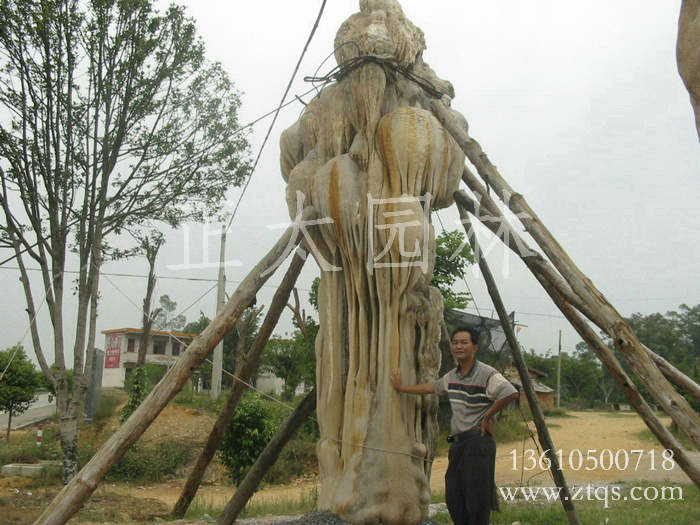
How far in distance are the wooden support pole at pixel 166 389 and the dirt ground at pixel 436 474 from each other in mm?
3778

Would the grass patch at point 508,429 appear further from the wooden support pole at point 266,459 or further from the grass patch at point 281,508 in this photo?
the wooden support pole at point 266,459

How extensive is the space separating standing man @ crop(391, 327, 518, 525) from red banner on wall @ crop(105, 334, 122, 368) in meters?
33.1

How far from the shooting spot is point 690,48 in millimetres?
2008

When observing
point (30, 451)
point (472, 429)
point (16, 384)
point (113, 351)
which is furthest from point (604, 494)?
point (113, 351)

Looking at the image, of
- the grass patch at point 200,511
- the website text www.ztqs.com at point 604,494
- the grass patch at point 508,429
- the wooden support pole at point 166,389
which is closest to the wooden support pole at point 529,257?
the wooden support pole at point 166,389

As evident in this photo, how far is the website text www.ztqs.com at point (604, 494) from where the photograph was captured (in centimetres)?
930

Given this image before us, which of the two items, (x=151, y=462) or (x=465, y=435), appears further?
(x=151, y=462)

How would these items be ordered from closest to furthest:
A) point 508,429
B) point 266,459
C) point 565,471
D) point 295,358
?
point 266,459 → point 565,471 → point 508,429 → point 295,358

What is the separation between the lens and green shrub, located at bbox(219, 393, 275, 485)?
10.3 metres

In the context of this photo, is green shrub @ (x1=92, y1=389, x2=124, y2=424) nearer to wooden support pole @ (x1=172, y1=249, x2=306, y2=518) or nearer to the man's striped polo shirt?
wooden support pole @ (x1=172, y1=249, x2=306, y2=518)

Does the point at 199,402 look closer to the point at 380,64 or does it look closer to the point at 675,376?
the point at 380,64

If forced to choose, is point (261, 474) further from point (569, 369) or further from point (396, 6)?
point (569, 369)

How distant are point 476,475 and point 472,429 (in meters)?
0.28

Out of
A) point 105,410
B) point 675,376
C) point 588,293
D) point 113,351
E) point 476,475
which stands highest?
point 588,293
